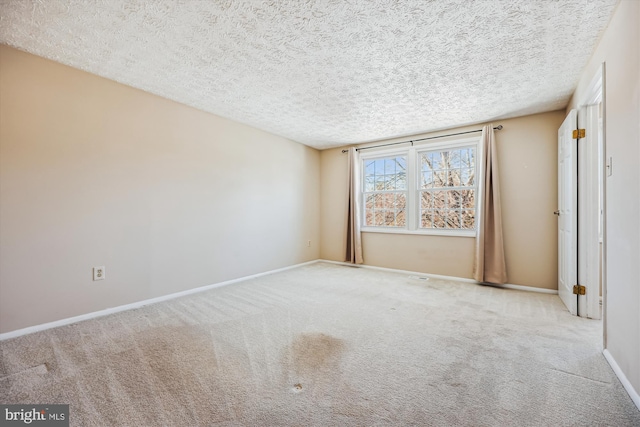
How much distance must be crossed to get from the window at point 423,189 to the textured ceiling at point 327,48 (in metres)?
1.10

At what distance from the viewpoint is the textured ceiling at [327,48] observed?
1.78m

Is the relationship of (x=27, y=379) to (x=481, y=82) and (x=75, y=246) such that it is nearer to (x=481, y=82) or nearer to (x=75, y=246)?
(x=75, y=246)

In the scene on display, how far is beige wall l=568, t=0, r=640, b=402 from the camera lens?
149 centimetres

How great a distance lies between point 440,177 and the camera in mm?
4473

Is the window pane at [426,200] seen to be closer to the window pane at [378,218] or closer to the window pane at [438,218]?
the window pane at [438,218]

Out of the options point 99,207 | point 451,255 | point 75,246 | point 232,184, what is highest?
point 232,184

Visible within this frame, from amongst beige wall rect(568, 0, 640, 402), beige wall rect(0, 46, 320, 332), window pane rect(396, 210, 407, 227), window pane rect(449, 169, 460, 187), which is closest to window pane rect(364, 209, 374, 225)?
window pane rect(396, 210, 407, 227)

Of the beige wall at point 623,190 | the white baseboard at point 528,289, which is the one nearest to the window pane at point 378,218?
the white baseboard at point 528,289

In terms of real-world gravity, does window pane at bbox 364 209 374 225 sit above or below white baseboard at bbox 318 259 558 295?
above

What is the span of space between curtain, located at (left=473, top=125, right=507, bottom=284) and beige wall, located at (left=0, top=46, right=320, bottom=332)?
328cm

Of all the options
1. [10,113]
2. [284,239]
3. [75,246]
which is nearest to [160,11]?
[10,113]

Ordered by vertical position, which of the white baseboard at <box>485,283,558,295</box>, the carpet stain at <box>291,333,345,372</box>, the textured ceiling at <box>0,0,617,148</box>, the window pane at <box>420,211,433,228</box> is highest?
the textured ceiling at <box>0,0,617,148</box>

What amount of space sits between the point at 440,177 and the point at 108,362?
457 centimetres

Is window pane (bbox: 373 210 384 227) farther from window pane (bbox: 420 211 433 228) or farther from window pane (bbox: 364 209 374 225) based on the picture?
window pane (bbox: 420 211 433 228)
